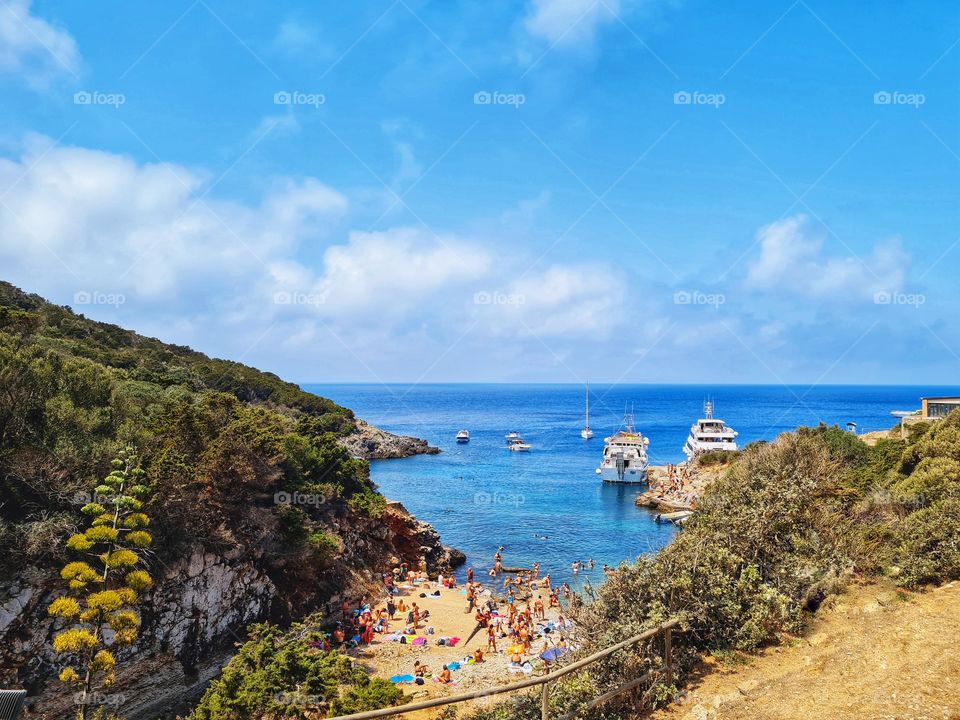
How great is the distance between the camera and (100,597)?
429 inches

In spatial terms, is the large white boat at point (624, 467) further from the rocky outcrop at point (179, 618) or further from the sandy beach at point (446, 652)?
the rocky outcrop at point (179, 618)

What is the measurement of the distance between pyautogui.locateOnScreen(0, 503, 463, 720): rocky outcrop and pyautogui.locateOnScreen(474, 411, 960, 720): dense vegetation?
11.5 m

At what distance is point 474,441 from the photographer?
296 ft

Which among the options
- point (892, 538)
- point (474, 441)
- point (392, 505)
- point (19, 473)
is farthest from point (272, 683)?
→ point (474, 441)

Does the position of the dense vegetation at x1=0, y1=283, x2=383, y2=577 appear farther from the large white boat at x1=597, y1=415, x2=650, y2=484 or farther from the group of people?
the large white boat at x1=597, y1=415, x2=650, y2=484

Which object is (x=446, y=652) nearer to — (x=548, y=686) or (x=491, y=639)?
(x=491, y=639)

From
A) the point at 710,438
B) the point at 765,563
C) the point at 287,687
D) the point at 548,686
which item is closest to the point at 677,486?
the point at 710,438

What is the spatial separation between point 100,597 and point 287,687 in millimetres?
4035

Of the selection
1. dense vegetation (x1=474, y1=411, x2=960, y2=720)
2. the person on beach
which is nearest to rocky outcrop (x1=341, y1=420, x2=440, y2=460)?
the person on beach

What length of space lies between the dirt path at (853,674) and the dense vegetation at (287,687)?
565cm

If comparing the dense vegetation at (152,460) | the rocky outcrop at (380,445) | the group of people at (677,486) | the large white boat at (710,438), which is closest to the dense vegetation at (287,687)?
the dense vegetation at (152,460)

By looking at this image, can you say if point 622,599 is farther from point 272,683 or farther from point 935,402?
point 935,402

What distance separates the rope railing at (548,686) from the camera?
459 cm

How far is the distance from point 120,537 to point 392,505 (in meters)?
17.0
